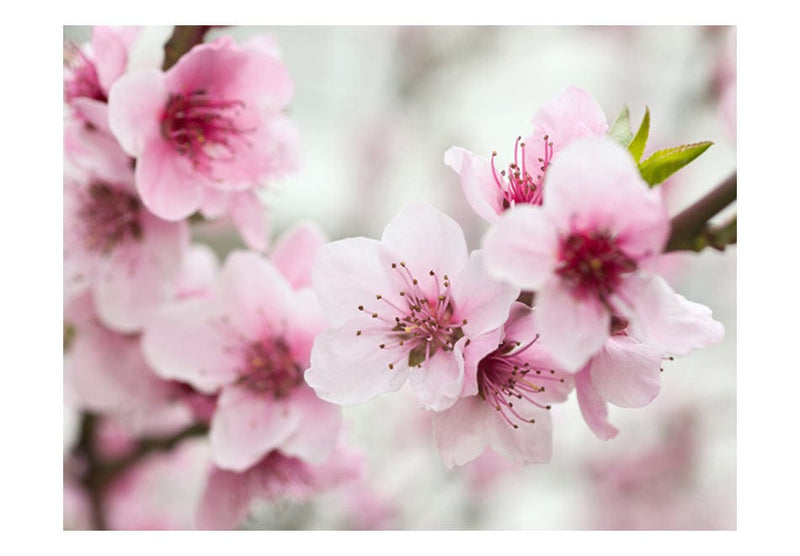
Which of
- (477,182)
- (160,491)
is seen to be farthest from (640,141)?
(160,491)

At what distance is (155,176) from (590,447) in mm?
1415

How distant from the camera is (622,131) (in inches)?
22.4

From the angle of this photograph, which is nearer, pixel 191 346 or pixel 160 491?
pixel 191 346

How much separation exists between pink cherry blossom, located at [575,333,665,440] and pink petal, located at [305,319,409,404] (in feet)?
0.42

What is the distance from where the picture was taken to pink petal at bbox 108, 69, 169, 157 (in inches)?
29.2

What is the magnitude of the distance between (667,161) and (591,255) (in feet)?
0.33

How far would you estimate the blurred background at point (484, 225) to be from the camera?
1.65 m

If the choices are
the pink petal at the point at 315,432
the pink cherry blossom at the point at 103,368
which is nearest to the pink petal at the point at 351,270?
the pink petal at the point at 315,432

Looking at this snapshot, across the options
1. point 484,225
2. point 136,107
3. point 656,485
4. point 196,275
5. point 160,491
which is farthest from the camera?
point 656,485

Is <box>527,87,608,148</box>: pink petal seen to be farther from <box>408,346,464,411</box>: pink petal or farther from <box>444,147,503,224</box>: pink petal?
<box>408,346,464,411</box>: pink petal

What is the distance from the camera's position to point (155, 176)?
778 mm

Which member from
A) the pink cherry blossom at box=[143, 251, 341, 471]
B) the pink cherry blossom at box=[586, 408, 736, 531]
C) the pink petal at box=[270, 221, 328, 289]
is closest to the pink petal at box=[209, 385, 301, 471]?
the pink cherry blossom at box=[143, 251, 341, 471]

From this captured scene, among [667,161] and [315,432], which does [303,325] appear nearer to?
[315,432]
